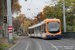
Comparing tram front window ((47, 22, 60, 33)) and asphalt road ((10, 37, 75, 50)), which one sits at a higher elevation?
tram front window ((47, 22, 60, 33))

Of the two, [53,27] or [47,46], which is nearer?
[47,46]

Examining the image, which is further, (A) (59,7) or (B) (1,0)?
(A) (59,7)

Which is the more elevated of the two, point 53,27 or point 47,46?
point 53,27

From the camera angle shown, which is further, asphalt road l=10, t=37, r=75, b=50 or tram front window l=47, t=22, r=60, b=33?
tram front window l=47, t=22, r=60, b=33

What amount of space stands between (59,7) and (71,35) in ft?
39.1

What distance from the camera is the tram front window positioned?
2199 cm

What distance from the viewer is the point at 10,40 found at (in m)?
16.7

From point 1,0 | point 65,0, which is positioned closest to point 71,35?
point 65,0

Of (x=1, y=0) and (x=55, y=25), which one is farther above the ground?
(x=1, y=0)

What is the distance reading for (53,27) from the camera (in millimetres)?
22078

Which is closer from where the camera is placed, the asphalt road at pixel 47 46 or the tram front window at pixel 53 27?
the asphalt road at pixel 47 46

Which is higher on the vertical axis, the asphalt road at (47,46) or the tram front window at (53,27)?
the tram front window at (53,27)

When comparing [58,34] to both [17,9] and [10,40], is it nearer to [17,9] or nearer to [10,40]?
[10,40]

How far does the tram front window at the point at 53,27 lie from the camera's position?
21991 millimetres
